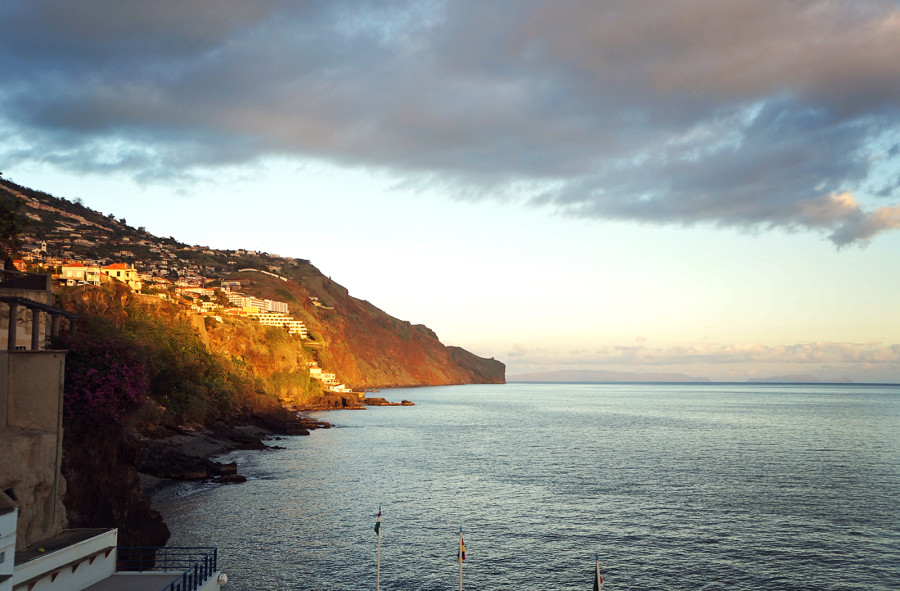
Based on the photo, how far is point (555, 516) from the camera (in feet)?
148

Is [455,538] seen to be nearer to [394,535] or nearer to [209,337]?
[394,535]

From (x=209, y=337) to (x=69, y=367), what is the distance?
87.2 metres

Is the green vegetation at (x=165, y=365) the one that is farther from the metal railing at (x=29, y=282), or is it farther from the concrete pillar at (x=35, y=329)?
the metal railing at (x=29, y=282)

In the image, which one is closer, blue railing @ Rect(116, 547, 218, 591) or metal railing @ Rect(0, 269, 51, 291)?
blue railing @ Rect(116, 547, 218, 591)

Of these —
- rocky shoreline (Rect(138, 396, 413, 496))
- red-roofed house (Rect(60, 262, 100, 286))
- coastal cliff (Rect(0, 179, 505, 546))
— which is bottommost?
rocky shoreline (Rect(138, 396, 413, 496))

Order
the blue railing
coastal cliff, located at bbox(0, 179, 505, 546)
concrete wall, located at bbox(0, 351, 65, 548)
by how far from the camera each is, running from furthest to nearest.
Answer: coastal cliff, located at bbox(0, 179, 505, 546), concrete wall, located at bbox(0, 351, 65, 548), the blue railing

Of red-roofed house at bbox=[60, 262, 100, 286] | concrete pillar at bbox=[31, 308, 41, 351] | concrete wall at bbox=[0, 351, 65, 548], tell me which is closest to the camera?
concrete wall at bbox=[0, 351, 65, 548]

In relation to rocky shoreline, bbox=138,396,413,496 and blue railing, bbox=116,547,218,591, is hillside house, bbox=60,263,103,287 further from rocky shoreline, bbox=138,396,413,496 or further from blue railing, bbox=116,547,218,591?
blue railing, bbox=116,547,218,591

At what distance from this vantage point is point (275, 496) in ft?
163

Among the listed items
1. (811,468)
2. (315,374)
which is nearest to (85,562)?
(811,468)

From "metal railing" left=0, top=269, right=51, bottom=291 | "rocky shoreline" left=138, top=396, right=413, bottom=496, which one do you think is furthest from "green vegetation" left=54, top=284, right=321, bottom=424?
"metal railing" left=0, top=269, right=51, bottom=291

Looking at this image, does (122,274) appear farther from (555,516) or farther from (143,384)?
(555,516)

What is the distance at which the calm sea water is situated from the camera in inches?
1277

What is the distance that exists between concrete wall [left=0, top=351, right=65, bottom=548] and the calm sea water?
10.0m
